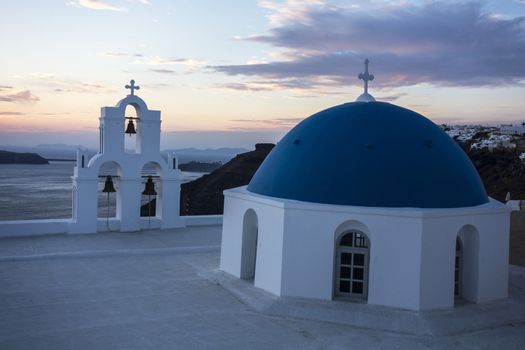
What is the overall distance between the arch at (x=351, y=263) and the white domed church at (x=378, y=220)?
23 mm

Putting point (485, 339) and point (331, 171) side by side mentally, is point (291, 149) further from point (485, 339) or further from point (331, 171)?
point (485, 339)

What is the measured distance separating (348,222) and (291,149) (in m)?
2.77

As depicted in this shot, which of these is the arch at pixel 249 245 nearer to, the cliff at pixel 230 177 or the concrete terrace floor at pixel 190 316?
the concrete terrace floor at pixel 190 316

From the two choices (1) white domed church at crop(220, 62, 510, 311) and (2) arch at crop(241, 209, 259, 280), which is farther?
(2) arch at crop(241, 209, 259, 280)

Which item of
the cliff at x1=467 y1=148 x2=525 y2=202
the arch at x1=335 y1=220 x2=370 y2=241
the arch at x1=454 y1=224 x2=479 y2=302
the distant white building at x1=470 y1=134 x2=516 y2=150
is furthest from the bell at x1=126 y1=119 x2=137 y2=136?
the distant white building at x1=470 y1=134 x2=516 y2=150

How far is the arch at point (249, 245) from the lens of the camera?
566 inches

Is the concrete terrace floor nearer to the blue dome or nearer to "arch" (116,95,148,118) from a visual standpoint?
the blue dome

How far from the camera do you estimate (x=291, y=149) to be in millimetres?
14109

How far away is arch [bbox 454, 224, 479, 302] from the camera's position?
12820mm

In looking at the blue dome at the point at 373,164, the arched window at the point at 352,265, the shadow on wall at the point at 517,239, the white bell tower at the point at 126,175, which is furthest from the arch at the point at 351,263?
the white bell tower at the point at 126,175

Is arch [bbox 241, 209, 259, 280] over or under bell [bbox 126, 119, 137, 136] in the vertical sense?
under

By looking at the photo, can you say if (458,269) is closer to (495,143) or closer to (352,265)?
(352,265)

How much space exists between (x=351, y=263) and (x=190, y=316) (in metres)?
3.81

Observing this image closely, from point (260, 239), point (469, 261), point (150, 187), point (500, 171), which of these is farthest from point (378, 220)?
point (500, 171)
